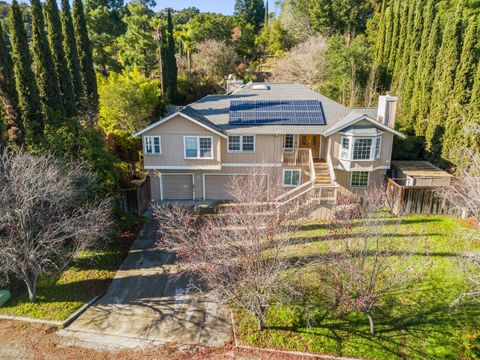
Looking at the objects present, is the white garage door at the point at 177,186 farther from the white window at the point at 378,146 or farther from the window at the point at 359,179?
the white window at the point at 378,146

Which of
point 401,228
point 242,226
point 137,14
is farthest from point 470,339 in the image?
point 137,14

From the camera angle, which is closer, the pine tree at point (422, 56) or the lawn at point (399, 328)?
the lawn at point (399, 328)

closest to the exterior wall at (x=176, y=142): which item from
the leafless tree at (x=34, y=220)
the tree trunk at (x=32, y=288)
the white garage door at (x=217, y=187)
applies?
the white garage door at (x=217, y=187)

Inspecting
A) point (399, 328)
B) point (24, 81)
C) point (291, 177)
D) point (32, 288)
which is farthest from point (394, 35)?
point (32, 288)

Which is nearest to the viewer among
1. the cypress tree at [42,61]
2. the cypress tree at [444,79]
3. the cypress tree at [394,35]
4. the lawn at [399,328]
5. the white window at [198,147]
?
the lawn at [399,328]

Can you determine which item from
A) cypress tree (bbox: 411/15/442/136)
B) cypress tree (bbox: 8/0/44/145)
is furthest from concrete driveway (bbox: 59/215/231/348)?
cypress tree (bbox: 411/15/442/136)

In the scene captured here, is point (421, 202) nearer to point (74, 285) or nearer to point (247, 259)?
point (247, 259)

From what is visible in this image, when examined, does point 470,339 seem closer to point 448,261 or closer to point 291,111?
point 448,261
